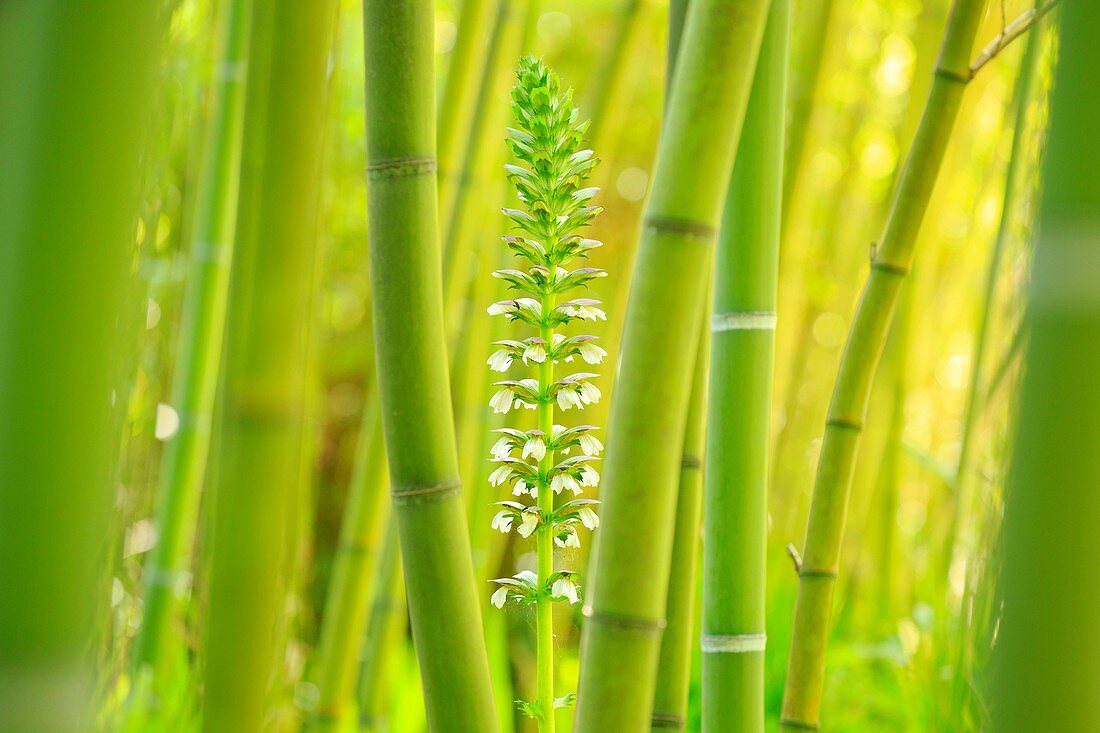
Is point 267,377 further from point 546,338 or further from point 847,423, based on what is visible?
point 847,423

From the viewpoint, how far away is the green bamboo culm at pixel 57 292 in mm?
307

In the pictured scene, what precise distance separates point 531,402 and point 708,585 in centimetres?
18

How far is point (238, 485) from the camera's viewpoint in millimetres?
489

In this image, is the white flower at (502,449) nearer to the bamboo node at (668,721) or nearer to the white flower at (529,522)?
the white flower at (529,522)

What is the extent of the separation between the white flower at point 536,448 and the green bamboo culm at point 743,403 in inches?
5.3

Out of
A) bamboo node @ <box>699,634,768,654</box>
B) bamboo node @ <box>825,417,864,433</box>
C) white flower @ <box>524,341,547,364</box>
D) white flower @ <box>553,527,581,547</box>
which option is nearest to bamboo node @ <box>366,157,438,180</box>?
white flower @ <box>524,341,547,364</box>

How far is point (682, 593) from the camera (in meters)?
0.65

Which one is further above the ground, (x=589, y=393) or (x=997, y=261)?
(x=997, y=261)

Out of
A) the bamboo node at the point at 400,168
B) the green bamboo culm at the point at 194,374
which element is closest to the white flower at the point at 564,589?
the bamboo node at the point at 400,168

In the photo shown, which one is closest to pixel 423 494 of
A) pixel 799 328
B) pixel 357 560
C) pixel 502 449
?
pixel 502 449

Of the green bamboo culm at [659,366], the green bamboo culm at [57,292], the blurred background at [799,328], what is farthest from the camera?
the blurred background at [799,328]

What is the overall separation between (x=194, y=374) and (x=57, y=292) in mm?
1079

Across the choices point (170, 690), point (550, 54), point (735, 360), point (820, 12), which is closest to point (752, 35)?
point (735, 360)

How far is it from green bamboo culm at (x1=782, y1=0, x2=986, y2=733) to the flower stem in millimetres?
325
